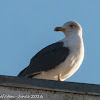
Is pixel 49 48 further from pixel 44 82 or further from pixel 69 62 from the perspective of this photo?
pixel 44 82

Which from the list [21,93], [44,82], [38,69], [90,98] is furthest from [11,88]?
[38,69]

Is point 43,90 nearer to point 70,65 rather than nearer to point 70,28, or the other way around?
point 70,65

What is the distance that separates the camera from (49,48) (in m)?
8.88

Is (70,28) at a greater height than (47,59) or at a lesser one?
greater

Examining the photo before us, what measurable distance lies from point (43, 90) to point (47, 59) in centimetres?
255

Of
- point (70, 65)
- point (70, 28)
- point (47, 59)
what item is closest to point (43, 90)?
point (70, 65)

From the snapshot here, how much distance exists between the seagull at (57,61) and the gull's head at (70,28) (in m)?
0.59

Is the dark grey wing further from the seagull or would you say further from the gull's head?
the gull's head

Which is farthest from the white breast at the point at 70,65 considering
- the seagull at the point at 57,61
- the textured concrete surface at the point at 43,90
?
the textured concrete surface at the point at 43,90

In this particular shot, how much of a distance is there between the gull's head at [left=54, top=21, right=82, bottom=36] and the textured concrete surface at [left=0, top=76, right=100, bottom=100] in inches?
123

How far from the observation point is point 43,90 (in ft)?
20.2

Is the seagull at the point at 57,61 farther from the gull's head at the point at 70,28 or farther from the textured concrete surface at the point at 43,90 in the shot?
the textured concrete surface at the point at 43,90

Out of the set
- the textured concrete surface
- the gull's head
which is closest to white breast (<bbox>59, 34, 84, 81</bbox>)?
the gull's head

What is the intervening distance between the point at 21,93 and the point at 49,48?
292cm
